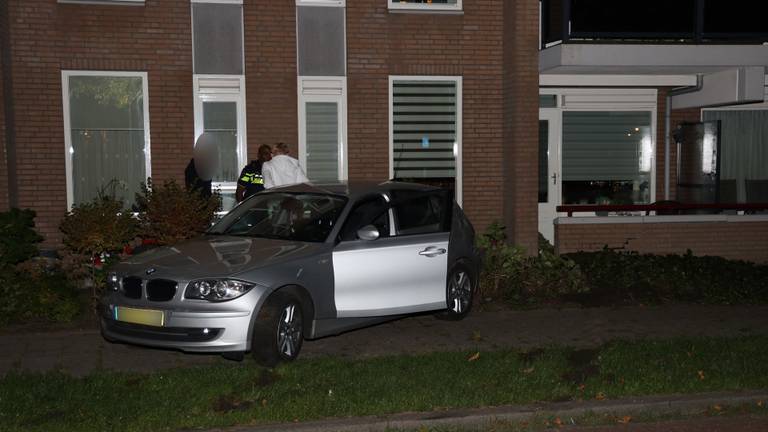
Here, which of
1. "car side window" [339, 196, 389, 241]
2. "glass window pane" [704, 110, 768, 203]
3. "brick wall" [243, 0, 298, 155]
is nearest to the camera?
"car side window" [339, 196, 389, 241]

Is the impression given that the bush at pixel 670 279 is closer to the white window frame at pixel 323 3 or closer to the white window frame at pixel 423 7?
the white window frame at pixel 423 7

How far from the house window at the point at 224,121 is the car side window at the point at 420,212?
14.6 ft

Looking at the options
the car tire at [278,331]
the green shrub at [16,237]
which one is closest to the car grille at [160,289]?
the car tire at [278,331]

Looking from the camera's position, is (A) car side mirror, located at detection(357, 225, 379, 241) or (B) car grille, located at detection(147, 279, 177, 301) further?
(A) car side mirror, located at detection(357, 225, 379, 241)

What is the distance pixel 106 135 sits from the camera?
42.9 feet

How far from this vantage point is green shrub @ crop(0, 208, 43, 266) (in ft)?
34.4

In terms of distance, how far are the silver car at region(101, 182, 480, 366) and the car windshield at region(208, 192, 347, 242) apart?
0.01 m

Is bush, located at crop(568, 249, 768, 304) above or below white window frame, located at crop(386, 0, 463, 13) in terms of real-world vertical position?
below

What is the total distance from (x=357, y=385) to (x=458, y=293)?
10.0ft

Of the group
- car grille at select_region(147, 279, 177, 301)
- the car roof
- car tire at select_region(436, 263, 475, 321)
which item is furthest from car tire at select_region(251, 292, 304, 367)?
car tire at select_region(436, 263, 475, 321)

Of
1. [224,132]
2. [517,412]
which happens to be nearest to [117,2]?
[224,132]

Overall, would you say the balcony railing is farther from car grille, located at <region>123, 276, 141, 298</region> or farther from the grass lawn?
car grille, located at <region>123, 276, 141, 298</region>

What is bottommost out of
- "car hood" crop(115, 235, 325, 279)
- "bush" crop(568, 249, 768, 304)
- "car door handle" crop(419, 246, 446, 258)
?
"bush" crop(568, 249, 768, 304)

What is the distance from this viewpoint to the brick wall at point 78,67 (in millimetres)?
12586
